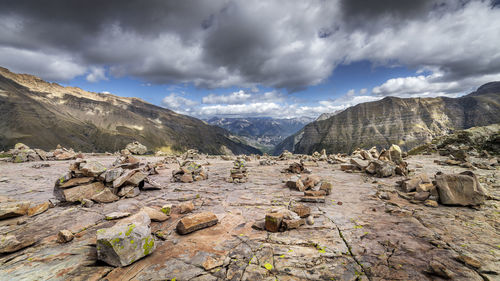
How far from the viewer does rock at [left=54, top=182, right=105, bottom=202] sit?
30.7ft

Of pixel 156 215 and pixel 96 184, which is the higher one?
pixel 96 184

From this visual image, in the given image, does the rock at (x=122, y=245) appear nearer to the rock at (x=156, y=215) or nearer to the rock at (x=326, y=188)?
the rock at (x=156, y=215)

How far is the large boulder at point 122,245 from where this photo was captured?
4.66 metres

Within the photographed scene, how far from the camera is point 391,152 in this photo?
59.5ft

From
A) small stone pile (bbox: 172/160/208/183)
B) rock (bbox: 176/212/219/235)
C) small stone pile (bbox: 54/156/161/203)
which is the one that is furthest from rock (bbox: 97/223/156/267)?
small stone pile (bbox: 172/160/208/183)

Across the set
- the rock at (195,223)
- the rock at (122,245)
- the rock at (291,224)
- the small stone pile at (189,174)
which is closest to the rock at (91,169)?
the small stone pile at (189,174)

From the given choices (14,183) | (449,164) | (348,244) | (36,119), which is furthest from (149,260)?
(36,119)

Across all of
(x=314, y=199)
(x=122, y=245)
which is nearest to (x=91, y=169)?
(x=122, y=245)

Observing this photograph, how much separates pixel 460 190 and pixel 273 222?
7989mm

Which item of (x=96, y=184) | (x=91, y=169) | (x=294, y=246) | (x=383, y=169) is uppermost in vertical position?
(x=91, y=169)

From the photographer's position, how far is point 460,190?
7.77 metres

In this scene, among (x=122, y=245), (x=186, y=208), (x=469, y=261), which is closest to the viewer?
(x=469, y=261)

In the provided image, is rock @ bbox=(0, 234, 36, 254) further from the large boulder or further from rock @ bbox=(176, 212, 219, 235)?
rock @ bbox=(176, 212, 219, 235)

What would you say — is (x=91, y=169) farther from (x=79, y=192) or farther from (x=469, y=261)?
(x=469, y=261)
